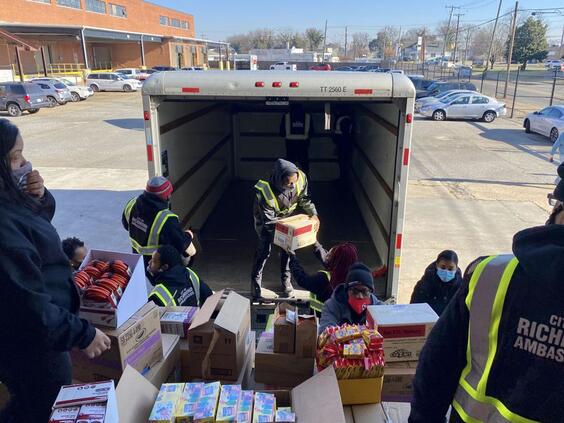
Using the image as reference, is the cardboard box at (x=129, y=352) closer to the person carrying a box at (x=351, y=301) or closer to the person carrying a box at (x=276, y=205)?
the person carrying a box at (x=351, y=301)

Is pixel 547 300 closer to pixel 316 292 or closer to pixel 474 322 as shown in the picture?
pixel 474 322

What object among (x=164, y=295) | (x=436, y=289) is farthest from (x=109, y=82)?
(x=436, y=289)

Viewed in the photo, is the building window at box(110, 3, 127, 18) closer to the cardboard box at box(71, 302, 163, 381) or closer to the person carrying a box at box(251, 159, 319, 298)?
the person carrying a box at box(251, 159, 319, 298)

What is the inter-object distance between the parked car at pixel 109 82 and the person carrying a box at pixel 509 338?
115 feet

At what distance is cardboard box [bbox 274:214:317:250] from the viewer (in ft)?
15.9

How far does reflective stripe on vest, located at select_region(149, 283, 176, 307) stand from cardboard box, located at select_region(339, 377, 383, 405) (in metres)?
1.47

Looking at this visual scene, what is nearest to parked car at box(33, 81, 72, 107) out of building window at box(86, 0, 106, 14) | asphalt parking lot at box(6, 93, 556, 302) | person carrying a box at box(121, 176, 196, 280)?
asphalt parking lot at box(6, 93, 556, 302)

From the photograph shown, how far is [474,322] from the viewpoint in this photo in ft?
5.26

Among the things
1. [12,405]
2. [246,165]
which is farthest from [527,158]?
[12,405]

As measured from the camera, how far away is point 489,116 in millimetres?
21703

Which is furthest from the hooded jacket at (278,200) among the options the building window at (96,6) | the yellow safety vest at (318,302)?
the building window at (96,6)

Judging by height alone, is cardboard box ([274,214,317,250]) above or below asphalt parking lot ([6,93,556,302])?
above

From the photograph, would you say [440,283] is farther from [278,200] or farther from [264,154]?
[264,154]

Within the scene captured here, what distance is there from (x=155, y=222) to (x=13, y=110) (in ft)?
70.0
